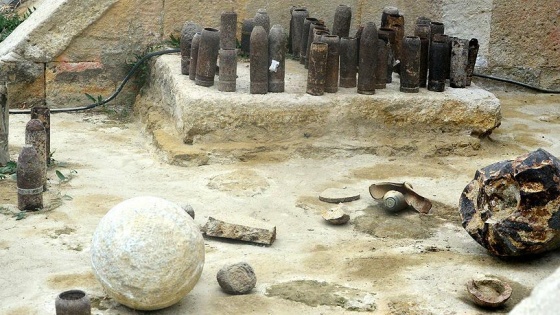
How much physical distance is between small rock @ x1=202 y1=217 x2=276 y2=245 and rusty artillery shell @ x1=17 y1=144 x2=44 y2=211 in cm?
132

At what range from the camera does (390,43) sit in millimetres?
9148

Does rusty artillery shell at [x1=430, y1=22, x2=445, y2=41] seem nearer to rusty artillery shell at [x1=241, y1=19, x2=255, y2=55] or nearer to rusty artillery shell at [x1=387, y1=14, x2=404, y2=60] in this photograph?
rusty artillery shell at [x1=387, y1=14, x2=404, y2=60]

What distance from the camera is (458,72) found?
9008mm

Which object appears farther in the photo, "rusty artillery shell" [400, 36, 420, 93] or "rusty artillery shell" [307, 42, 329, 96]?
"rusty artillery shell" [400, 36, 420, 93]

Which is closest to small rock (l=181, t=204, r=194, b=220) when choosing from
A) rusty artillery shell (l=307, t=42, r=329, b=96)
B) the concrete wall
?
rusty artillery shell (l=307, t=42, r=329, b=96)

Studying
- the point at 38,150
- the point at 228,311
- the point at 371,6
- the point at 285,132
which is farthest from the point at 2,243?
the point at 371,6

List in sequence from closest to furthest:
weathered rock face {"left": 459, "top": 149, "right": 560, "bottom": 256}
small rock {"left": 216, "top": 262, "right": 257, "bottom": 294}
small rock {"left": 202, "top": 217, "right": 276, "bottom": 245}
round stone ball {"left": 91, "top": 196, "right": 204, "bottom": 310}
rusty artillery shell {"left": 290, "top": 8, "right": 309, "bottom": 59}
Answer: round stone ball {"left": 91, "top": 196, "right": 204, "bottom": 310}, small rock {"left": 216, "top": 262, "right": 257, "bottom": 294}, weathered rock face {"left": 459, "top": 149, "right": 560, "bottom": 256}, small rock {"left": 202, "top": 217, "right": 276, "bottom": 245}, rusty artillery shell {"left": 290, "top": 8, "right": 309, "bottom": 59}

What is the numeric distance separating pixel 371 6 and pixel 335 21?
0.81 m

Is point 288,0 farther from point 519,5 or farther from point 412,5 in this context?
point 519,5

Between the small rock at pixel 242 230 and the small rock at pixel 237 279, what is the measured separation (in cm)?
84

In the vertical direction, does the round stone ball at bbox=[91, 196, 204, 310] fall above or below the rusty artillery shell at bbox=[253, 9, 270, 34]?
below

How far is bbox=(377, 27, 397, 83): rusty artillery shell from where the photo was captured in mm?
8773

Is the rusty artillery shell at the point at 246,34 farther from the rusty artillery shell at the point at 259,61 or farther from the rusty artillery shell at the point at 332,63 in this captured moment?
the rusty artillery shell at the point at 332,63

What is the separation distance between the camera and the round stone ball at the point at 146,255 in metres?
4.98
